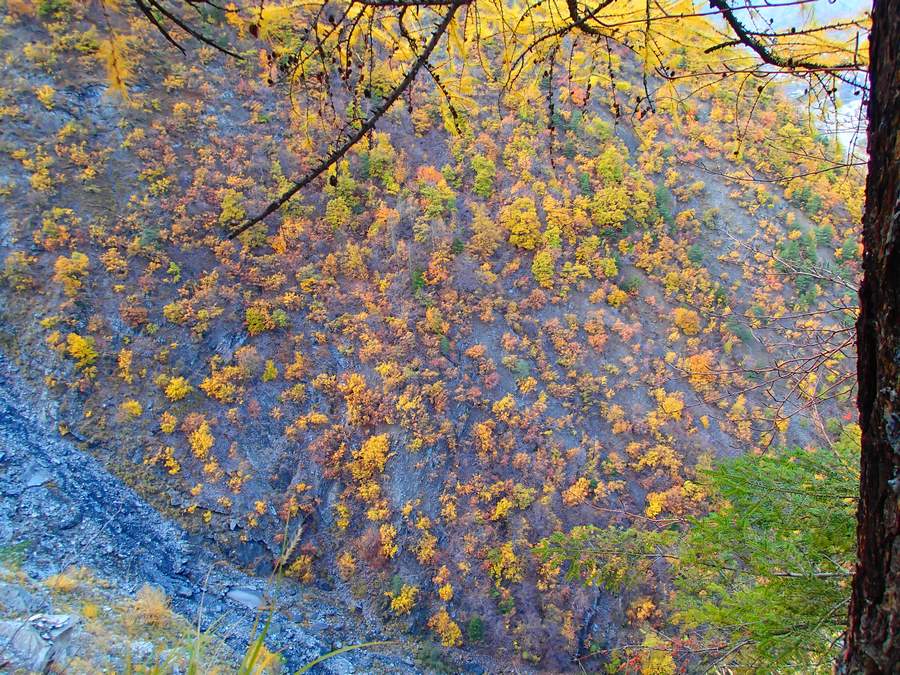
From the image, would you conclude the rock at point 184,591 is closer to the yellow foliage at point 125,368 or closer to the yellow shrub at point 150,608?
the yellow shrub at point 150,608

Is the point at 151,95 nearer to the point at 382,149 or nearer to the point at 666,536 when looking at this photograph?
the point at 382,149

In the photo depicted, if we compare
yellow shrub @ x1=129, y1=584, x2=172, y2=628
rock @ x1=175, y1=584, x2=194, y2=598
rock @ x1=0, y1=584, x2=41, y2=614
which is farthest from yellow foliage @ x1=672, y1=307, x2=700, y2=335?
rock @ x1=0, y1=584, x2=41, y2=614

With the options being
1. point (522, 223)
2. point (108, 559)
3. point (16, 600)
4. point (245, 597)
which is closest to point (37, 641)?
point (16, 600)

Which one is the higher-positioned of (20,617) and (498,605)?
(20,617)

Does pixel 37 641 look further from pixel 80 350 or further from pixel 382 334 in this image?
pixel 382 334

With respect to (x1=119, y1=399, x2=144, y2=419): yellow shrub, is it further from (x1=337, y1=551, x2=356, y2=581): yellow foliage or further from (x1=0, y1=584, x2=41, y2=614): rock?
(x1=337, y1=551, x2=356, y2=581): yellow foliage

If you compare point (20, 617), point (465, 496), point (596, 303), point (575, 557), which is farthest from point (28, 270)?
point (596, 303)

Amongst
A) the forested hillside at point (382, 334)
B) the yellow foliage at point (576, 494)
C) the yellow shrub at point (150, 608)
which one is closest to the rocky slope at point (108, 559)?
the yellow shrub at point (150, 608)
